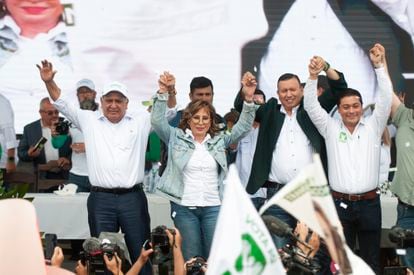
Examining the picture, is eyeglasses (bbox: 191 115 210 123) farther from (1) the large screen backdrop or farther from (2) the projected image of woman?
(2) the projected image of woman

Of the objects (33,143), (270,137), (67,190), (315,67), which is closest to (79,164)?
(67,190)

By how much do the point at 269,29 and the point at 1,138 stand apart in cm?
284

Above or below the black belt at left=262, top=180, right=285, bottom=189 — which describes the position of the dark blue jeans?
below

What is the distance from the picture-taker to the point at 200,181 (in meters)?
6.48

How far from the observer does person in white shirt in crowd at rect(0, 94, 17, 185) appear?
A: 917cm

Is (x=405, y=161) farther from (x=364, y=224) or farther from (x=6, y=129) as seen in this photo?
(x=6, y=129)

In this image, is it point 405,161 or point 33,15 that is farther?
point 33,15

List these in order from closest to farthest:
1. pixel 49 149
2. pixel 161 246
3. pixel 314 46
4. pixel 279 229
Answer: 1. pixel 279 229
2. pixel 161 246
3. pixel 49 149
4. pixel 314 46

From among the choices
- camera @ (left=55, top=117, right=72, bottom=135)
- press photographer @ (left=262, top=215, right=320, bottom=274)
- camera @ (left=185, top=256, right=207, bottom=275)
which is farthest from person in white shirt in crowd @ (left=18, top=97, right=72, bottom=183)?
press photographer @ (left=262, top=215, right=320, bottom=274)

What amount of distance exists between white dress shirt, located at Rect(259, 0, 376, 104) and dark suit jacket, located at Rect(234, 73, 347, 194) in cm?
255

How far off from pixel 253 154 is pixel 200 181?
24.7 inches

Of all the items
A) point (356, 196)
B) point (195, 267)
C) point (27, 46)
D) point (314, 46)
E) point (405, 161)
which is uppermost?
point (27, 46)

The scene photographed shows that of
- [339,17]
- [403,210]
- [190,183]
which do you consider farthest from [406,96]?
[190,183]

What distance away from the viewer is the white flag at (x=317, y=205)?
3.39 meters
